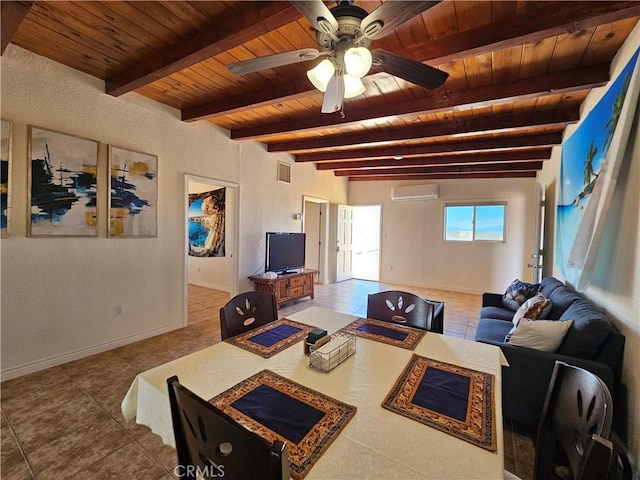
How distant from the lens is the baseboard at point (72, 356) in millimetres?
2395

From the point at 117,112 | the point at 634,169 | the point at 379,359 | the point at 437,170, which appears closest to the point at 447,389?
the point at 379,359

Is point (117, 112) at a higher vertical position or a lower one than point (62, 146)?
higher

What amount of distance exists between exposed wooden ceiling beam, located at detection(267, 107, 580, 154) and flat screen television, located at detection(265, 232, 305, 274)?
1.50 m

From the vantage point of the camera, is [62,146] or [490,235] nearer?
[62,146]

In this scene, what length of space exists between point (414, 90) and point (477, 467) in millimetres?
2959

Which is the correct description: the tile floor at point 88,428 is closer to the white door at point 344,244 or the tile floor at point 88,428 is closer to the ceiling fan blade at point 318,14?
the ceiling fan blade at point 318,14

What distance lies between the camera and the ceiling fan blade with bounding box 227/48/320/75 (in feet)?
4.69

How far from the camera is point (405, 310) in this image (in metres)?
2.03

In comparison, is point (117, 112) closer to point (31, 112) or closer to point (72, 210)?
point (31, 112)

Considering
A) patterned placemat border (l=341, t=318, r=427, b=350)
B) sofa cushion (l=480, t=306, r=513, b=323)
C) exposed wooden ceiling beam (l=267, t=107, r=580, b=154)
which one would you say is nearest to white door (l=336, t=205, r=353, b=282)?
exposed wooden ceiling beam (l=267, t=107, r=580, b=154)

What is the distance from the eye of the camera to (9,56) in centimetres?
226

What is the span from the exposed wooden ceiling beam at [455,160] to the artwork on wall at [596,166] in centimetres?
191

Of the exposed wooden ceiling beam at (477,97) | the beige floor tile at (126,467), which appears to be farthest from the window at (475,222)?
the beige floor tile at (126,467)

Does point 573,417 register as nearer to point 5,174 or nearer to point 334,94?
point 334,94
